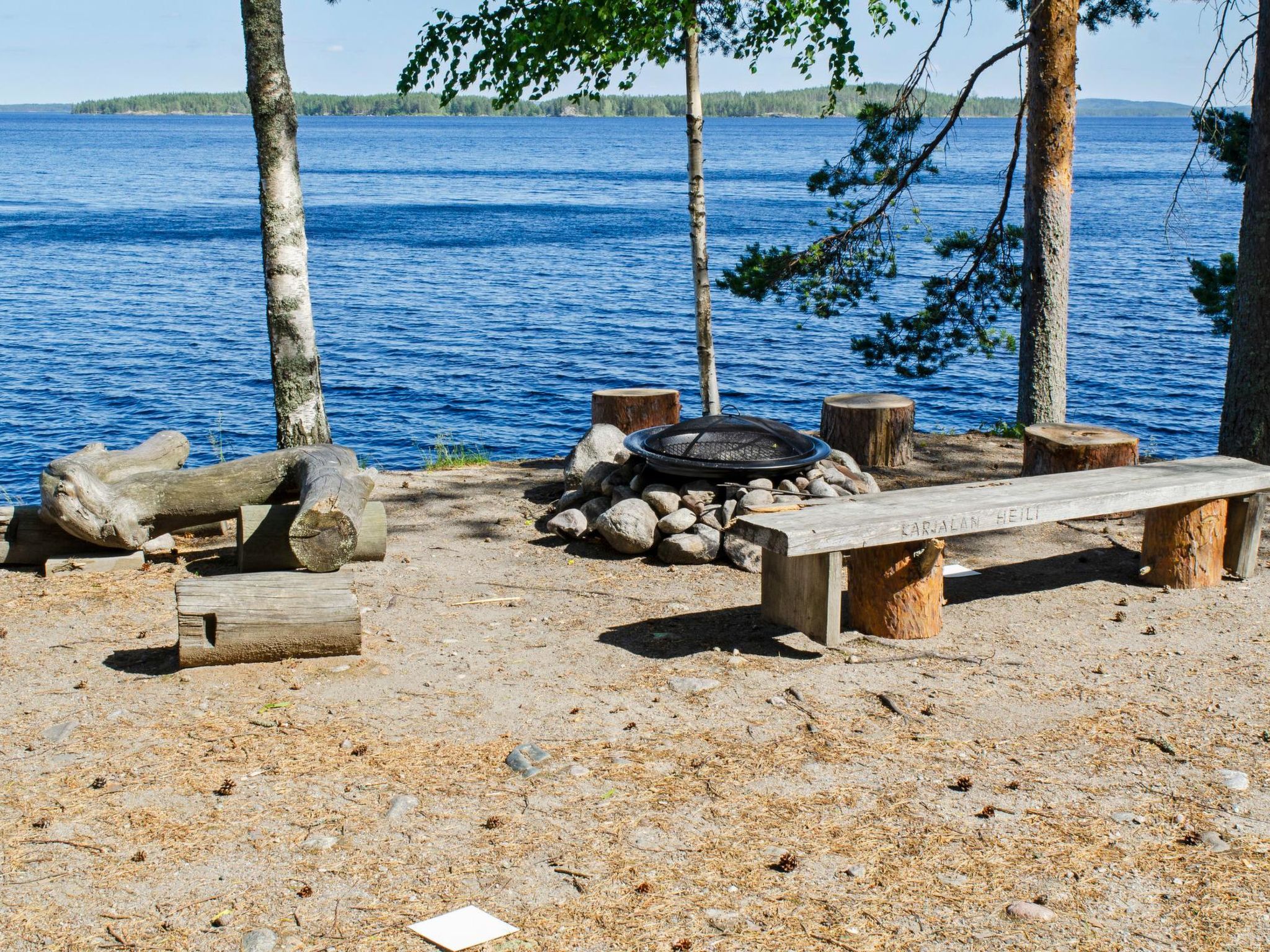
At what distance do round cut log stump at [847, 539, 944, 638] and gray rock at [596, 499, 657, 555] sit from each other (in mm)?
1882

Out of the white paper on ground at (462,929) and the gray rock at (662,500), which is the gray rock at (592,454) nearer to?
the gray rock at (662,500)

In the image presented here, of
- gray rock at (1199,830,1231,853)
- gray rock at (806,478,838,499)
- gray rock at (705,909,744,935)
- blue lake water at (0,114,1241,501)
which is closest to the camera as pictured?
gray rock at (705,909,744,935)

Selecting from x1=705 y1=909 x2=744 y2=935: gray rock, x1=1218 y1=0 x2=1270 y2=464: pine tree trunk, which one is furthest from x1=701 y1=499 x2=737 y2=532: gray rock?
x1=1218 y1=0 x2=1270 y2=464: pine tree trunk

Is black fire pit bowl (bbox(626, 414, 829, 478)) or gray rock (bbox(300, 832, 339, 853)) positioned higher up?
black fire pit bowl (bbox(626, 414, 829, 478))

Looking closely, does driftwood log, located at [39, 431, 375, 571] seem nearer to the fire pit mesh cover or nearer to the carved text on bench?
the fire pit mesh cover

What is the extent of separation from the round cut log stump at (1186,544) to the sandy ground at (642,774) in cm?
13

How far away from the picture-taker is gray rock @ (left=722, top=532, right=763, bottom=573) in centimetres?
777

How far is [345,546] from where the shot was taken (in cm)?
632

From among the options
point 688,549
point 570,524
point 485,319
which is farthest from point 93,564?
point 485,319

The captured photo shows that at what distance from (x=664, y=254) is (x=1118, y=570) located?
38066 millimetres

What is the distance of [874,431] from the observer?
34.6 feet

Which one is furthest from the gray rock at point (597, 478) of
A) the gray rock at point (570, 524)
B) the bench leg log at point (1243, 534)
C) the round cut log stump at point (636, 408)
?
the bench leg log at point (1243, 534)

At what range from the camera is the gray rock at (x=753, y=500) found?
7.86 meters

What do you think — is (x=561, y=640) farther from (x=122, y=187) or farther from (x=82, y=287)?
(x=122, y=187)
